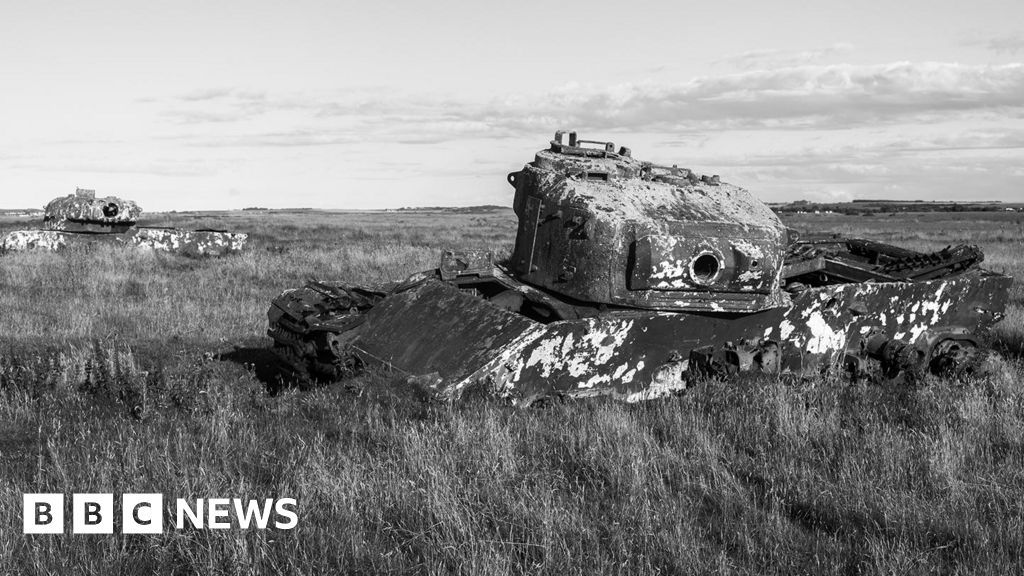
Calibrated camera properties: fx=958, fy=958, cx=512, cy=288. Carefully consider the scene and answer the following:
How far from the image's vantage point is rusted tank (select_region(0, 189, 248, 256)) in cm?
2302

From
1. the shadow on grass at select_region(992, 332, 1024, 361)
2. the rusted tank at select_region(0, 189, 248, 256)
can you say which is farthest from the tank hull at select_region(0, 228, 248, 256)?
the shadow on grass at select_region(992, 332, 1024, 361)

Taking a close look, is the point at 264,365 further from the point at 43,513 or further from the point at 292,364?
the point at 43,513

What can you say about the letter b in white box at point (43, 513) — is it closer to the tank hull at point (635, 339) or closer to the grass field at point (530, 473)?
the grass field at point (530, 473)

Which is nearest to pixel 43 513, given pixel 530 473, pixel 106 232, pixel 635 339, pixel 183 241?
pixel 530 473

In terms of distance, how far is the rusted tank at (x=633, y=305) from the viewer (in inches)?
280

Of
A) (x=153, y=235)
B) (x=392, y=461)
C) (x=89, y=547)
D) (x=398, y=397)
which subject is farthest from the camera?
(x=153, y=235)

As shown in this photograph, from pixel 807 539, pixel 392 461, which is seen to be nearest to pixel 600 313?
pixel 392 461

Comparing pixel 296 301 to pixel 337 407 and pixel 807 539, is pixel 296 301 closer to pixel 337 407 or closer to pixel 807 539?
pixel 337 407

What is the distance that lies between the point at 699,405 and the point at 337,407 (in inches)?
106

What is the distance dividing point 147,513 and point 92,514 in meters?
0.30

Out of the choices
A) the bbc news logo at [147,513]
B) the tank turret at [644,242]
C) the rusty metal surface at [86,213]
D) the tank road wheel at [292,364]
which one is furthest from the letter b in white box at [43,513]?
the rusty metal surface at [86,213]

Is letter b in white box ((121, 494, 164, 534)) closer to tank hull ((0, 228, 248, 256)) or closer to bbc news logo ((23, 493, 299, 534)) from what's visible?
bbc news logo ((23, 493, 299, 534))

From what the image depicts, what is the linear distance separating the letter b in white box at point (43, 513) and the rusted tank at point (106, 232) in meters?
19.0

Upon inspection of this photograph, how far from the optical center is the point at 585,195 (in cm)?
787
